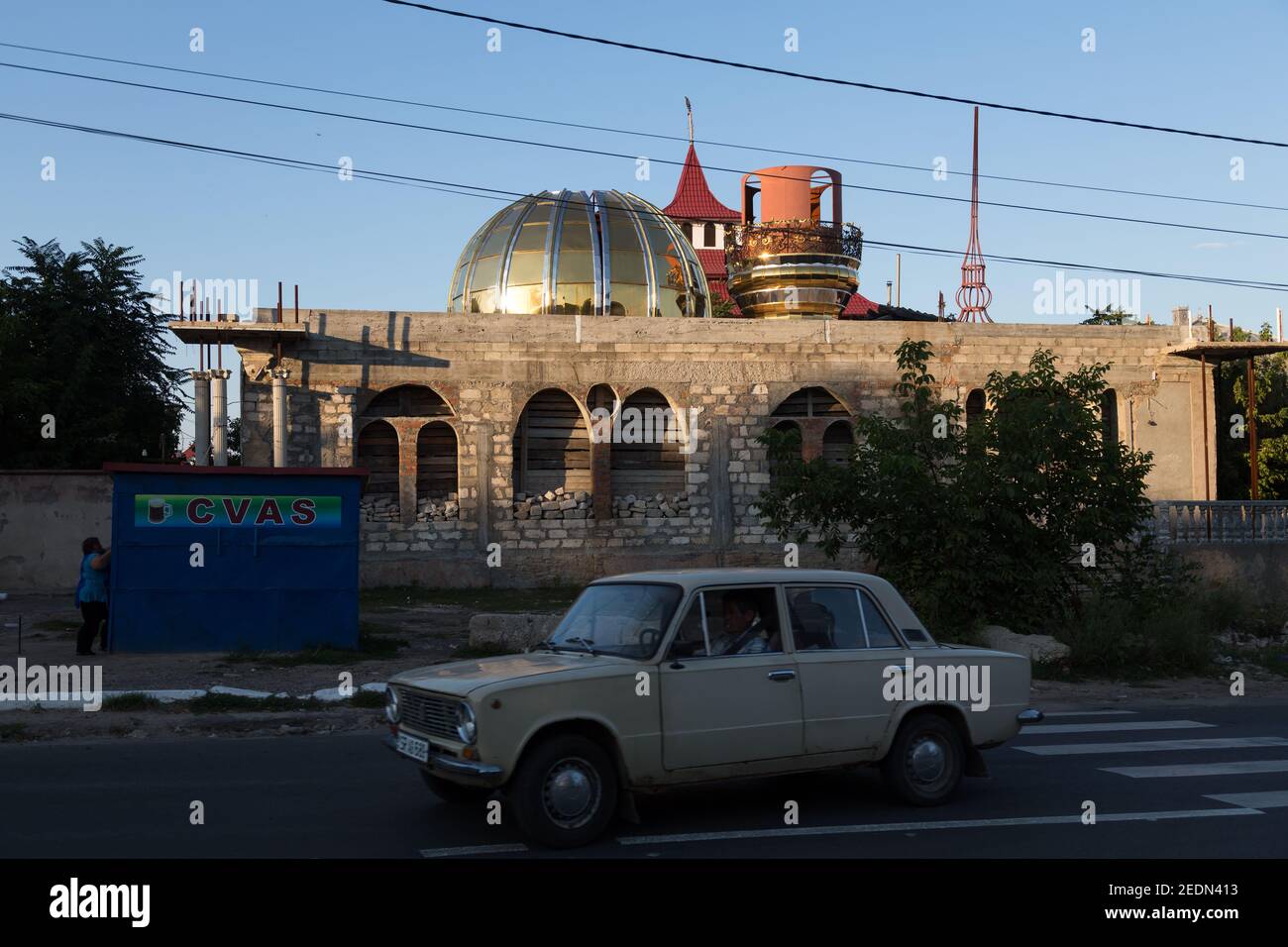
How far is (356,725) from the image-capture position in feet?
38.4

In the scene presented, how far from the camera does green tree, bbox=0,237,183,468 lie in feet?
108

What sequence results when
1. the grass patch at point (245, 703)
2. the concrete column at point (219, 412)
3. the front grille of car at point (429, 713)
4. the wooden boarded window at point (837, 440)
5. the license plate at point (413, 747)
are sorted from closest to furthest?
the front grille of car at point (429, 713) → the license plate at point (413, 747) → the grass patch at point (245, 703) → the concrete column at point (219, 412) → the wooden boarded window at point (837, 440)

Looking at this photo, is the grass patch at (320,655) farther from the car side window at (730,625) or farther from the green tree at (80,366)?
the green tree at (80,366)

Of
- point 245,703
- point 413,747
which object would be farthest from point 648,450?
point 413,747

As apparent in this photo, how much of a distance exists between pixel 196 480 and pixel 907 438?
32.2ft

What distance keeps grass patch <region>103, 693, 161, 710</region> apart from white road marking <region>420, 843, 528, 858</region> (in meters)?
6.69

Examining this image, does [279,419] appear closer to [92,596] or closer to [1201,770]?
[92,596]

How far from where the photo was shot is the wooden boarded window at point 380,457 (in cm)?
2628

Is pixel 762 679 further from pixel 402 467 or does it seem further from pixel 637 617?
pixel 402 467

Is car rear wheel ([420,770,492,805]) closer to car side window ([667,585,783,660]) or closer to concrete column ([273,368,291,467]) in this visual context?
car side window ([667,585,783,660])

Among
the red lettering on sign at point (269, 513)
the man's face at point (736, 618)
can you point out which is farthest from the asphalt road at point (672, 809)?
the red lettering on sign at point (269, 513)

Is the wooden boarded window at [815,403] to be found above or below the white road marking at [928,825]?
above

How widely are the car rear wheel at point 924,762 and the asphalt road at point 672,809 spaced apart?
0.13m
